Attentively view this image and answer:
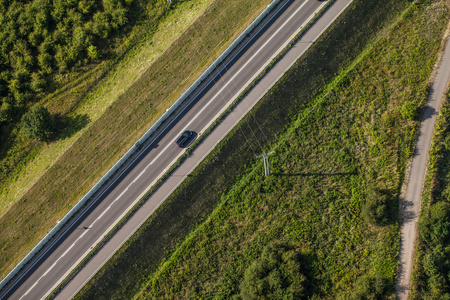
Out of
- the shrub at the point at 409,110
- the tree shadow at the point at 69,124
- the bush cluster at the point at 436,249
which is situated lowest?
the tree shadow at the point at 69,124

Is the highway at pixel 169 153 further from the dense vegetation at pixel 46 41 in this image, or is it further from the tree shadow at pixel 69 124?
the dense vegetation at pixel 46 41

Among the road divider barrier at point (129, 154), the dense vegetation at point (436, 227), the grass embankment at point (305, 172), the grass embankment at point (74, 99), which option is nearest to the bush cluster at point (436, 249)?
the dense vegetation at point (436, 227)

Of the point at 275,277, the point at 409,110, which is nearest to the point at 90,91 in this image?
the point at 275,277

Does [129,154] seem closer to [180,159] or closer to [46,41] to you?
[180,159]

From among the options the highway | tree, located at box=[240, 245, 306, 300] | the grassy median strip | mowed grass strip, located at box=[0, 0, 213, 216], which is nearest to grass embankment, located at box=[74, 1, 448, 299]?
the highway

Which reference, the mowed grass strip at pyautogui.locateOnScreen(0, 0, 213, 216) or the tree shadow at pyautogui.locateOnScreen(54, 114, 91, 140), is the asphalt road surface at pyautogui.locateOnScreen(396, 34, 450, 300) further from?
the tree shadow at pyautogui.locateOnScreen(54, 114, 91, 140)
